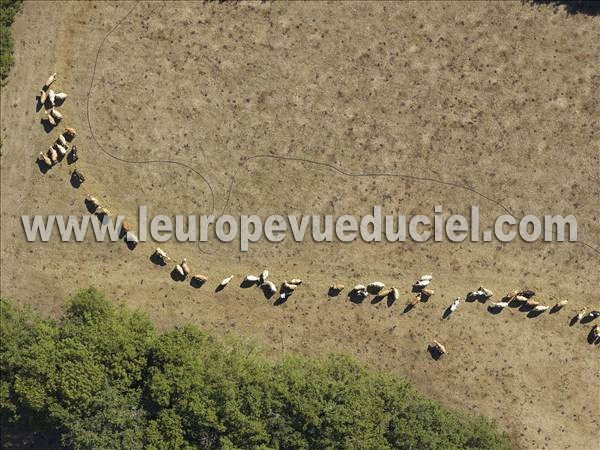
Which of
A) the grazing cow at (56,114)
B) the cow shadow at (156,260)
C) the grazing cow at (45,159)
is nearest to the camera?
the cow shadow at (156,260)

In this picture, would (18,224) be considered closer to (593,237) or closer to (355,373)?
(355,373)

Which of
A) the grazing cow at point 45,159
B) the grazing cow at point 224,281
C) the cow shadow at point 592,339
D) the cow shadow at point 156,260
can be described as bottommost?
the cow shadow at point 592,339

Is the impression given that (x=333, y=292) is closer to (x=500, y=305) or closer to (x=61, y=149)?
(x=500, y=305)

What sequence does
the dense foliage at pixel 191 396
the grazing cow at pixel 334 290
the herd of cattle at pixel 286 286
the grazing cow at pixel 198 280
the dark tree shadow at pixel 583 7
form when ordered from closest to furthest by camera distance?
the dense foliage at pixel 191 396 < the herd of cattle at pixel 286 286 < the dark tree shadow at pixel 583 7 < the grazing cow at pixel 334 290 < the grazing cow at pixel 198 280

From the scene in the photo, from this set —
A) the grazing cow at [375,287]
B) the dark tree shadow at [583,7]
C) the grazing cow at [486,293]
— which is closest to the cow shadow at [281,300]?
the grazing cow at [375,287]

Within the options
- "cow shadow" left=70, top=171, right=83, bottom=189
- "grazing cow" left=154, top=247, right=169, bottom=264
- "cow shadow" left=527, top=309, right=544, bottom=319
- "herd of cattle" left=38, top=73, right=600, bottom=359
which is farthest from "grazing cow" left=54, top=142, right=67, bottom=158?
"cow shadow" left=527, top=309, right=544, bottom=319

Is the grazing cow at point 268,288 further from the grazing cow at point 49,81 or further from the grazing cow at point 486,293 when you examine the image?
the grazing cow at point 49,81

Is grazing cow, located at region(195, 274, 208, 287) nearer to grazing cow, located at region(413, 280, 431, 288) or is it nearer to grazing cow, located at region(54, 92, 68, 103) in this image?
grazing cow, located at region(413, 280, 431, 288)
